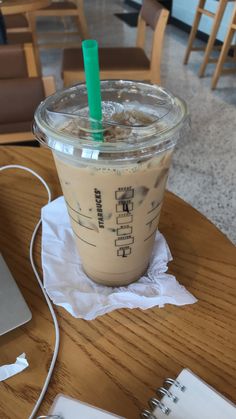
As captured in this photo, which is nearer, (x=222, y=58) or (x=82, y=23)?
(x=222, y=58)

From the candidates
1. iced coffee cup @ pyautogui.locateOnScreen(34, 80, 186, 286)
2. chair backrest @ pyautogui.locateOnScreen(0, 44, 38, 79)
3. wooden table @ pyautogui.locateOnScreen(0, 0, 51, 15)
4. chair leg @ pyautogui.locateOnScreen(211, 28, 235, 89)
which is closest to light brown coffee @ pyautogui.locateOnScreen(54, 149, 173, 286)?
iced coffee cup @ pyautogui.locateOnScreen(34, 80, 186, 286)


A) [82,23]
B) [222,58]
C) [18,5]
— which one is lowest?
[82,23]

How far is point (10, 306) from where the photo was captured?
0.50m

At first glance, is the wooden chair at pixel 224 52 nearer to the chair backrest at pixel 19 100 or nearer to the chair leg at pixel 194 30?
the chair leg at pixel 194 30

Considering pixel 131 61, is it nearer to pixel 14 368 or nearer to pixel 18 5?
pixel 18 5

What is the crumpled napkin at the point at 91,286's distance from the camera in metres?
0.49

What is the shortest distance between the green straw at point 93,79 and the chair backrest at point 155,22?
1505mm

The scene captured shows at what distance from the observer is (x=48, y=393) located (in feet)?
1.37

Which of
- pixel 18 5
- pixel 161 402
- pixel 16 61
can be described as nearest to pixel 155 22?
pixel 16 61

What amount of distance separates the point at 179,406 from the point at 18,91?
0.93m

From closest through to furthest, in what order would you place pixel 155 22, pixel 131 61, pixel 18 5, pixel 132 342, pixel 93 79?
pixel 93 79
pixel 132 342
pixel 155 22
pixel 131 61
pixel 18 5

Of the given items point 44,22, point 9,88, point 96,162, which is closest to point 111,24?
point 44,22

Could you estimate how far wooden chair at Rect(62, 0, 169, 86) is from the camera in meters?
1.80

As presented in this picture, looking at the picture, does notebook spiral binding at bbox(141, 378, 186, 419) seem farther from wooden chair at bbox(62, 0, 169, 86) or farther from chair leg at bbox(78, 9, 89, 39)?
chair leg at bbox(78, 9, 89, 39)
